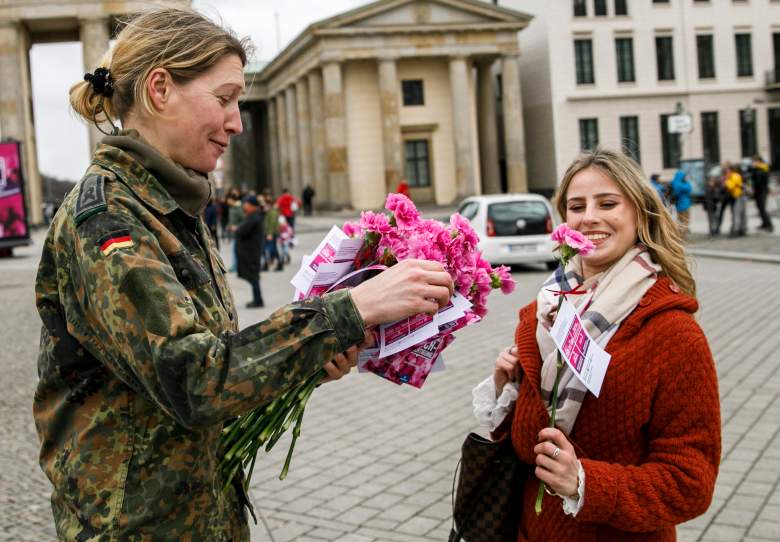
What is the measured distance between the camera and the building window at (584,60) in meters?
57.5

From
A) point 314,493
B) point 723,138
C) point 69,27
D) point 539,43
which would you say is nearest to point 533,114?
point 539,43

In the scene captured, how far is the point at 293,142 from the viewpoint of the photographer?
64.3 meters

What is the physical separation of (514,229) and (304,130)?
139 feet

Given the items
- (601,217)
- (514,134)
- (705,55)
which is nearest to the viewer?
(601,217)

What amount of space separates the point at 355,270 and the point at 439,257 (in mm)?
243

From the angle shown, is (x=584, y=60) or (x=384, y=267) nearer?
(x=384, y=267)

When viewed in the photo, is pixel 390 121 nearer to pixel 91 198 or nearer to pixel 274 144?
pixel 274 144

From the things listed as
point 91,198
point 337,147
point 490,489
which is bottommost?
point 490,489

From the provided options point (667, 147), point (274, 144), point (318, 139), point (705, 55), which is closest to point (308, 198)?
point (318, 139)

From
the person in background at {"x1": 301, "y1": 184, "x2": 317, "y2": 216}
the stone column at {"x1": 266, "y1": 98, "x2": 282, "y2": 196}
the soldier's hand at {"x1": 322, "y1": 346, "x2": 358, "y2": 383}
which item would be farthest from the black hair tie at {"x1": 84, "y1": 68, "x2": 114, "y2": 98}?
the stone column at {"x1": 266, "y1": 98, "x2": 282, "y2": 196}

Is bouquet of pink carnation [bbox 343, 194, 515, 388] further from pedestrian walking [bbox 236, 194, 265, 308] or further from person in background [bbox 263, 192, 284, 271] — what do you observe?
person in background [bbox 263, 192, 284, 271]

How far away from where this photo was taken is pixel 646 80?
192ft

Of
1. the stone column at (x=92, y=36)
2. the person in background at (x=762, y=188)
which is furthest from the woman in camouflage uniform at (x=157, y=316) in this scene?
the stone column at (x=92, y=36)

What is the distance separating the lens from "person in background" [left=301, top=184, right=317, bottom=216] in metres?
54.9
